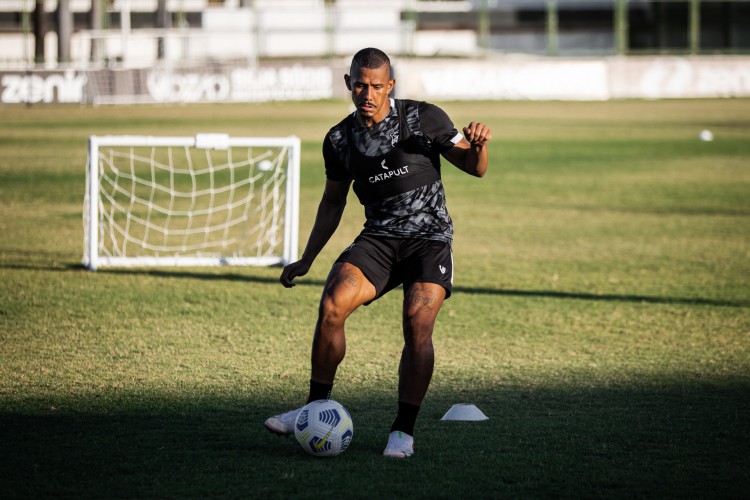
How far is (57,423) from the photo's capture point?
5.74 m

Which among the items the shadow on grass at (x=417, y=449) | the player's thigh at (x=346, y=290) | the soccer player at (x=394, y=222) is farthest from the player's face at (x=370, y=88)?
the shadow on grass at (x=417, y=449)

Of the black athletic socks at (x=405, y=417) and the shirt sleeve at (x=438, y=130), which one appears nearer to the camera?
the black athletic socks at (x=405, y=417)

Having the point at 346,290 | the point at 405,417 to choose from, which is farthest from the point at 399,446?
the point at 346,290

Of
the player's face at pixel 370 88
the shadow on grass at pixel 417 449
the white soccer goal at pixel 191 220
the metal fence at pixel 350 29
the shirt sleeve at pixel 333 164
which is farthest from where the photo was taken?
the metal fence at pixel 350 29

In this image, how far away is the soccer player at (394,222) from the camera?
524 cm

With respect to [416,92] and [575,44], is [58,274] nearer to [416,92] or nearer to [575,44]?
[416,92]

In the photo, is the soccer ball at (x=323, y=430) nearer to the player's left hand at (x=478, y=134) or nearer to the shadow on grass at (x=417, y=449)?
the shadow on grass at (x=417, y=449)

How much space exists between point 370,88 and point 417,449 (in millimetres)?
1815

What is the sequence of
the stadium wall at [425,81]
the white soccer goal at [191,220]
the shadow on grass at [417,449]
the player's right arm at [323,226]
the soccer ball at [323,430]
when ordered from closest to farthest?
the shadow on grass at [417,449]
the soccer ball at [323,430]
the player's right arm at [323,226]
the white soccer goal at [191,220]
the stadium wall at [425,81]

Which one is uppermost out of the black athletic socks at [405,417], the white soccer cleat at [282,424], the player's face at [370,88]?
the player's face at [370,88]

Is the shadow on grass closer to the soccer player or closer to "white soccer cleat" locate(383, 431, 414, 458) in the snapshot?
"white soccer cleat" locate(383, 431, 414, 458)

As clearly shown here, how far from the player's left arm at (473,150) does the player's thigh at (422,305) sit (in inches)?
24.4

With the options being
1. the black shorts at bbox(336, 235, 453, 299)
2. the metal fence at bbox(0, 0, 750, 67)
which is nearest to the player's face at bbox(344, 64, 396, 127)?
the black shorts at bbox(336, 235, 453, 299)

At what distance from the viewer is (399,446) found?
17.0 ft
